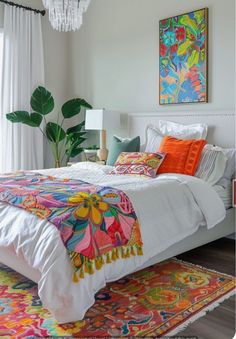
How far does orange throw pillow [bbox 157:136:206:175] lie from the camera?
3.33m

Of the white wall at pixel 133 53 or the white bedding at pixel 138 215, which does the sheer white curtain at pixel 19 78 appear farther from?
the white bedding at pixel 138 215

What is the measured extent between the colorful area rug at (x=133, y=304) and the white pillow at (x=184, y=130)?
4.49ft

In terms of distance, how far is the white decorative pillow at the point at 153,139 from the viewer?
3.85m

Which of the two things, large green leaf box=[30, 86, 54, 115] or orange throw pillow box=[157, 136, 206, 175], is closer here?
orange throw pillow box=[157, 136, 206, 175]

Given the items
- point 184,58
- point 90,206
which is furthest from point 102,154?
point 90,206

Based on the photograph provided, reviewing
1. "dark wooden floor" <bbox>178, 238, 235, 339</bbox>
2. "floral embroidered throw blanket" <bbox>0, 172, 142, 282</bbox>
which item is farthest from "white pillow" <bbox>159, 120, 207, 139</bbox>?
"floral embroidered throw blanket" <bbox>0, 172, 142, 282</bbox>

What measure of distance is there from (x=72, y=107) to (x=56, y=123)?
45 cm

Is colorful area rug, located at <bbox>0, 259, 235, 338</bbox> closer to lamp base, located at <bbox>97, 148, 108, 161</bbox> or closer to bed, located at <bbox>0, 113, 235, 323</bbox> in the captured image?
bed, located at <bbox>0, 113, 235, 323</bbox>

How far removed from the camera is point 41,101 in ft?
16.4

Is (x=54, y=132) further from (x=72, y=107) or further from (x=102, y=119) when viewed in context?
(x=102, y=119)

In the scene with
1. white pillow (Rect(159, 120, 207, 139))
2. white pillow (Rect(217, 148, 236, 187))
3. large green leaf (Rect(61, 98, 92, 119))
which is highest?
large green leaf (Rect(61, 98, 92, 119))

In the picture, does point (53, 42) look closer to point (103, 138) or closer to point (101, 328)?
point (103, 138)

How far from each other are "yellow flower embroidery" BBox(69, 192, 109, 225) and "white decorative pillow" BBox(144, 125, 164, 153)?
1646 millimetres

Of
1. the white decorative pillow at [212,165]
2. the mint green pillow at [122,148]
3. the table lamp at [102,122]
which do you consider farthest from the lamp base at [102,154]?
the white decorative pillow at [212,165]
